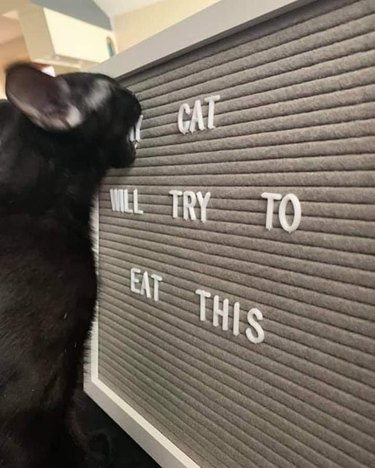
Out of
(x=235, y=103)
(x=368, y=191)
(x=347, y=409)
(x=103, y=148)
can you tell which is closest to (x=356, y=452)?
(x=347, y=409)

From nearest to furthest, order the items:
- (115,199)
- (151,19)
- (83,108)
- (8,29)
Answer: (83,108) → (115,199) → (151,19) → (8,29)

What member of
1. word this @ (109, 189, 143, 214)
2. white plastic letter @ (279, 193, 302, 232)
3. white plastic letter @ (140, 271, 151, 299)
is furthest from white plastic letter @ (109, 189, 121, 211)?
white plastic letter @ (279, 193, 302, 232)

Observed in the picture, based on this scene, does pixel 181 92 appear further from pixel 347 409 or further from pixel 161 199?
pixel 347 409

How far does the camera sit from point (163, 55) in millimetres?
569

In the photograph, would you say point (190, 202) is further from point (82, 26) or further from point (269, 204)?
point (82, 26)

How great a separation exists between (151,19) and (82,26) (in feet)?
0.65

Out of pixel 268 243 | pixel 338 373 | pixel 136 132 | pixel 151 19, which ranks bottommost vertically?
pixel 338 373

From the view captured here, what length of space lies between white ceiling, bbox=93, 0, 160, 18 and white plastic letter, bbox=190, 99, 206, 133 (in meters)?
0.73

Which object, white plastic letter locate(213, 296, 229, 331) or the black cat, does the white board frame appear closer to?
the black cat

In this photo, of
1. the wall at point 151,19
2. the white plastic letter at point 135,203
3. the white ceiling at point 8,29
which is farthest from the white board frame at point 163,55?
the white ceiling at point 8,29

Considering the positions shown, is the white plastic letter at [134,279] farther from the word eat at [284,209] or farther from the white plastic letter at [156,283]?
the word eat at [284,209]

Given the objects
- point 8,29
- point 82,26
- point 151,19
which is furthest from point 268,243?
point 8,29

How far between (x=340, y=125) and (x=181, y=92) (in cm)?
23

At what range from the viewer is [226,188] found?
20.2 inches
